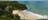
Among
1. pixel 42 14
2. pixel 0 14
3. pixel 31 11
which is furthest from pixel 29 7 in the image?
pixel 0 14

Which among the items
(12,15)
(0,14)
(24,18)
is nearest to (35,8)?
(24,18)

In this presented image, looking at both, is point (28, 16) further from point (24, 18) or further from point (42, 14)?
point (42, 14)

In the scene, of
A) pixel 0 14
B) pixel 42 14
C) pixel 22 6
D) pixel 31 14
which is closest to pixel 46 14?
pixel 42 14

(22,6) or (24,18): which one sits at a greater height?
(22,6)

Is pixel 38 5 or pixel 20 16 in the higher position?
pixel 38 5

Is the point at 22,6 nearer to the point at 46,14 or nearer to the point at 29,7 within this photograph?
the point at 29,7
